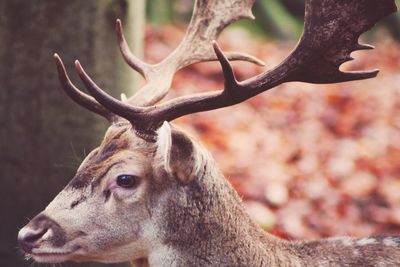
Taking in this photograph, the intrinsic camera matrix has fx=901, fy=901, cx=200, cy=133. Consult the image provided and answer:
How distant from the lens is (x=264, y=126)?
26.9 ft

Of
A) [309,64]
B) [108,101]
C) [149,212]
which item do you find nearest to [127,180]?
[149,212]

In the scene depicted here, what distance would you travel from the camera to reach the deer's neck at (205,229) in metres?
3.72

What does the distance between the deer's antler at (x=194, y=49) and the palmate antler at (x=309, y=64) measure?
0.50 metres

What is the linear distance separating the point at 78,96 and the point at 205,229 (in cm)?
79

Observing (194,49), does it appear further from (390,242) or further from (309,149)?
(309,149)

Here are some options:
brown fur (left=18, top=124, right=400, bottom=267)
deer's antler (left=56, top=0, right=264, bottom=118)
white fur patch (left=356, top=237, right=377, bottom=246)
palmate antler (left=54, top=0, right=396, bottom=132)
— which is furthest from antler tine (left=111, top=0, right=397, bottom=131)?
white fur patch (left=356, top=237, right=377, bottom=246)

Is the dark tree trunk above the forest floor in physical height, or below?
above

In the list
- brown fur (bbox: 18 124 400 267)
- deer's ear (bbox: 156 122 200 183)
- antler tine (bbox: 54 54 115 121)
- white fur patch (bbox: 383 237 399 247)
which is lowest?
white fur patch (bbox: 383 237 399 247)

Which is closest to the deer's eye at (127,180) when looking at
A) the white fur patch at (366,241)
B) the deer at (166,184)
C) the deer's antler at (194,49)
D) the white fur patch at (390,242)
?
the deer at (166,184)

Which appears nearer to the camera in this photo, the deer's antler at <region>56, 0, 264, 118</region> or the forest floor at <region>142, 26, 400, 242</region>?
the deer's antler at <region>56, 0, 264, 118</region>

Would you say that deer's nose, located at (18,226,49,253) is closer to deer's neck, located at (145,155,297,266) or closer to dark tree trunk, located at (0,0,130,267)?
deer's neck, located at (145,155,297,266)

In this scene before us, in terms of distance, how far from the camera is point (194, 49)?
14.8 feet

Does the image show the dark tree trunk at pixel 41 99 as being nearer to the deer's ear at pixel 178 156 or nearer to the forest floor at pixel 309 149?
the deer's ear at pixel 178 156

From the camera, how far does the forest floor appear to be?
20.8 feet
